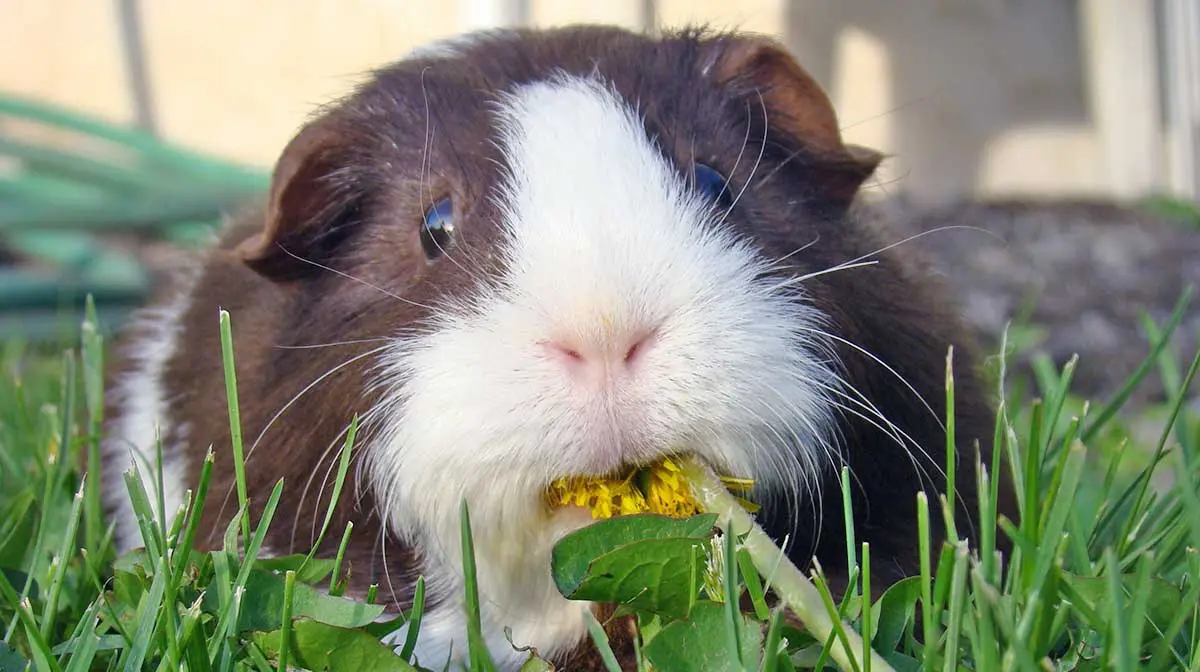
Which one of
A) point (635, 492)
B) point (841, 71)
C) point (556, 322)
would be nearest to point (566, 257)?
point (556, 322)

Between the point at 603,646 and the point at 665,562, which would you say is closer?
the point at 603,646

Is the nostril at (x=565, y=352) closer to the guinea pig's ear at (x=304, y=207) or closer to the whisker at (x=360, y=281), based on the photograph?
the whisker at (x=360, y=281)

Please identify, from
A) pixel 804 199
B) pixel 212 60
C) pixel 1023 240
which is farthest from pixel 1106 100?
pixel 804 199

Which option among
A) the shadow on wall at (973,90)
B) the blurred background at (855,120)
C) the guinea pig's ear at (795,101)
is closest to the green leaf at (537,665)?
the guinea pig's ear at (795,101)

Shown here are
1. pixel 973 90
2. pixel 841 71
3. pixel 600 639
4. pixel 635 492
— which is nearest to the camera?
pixel 600 639

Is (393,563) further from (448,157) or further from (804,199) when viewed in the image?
(804,199)

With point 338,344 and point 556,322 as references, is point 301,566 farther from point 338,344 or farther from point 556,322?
point 556,322

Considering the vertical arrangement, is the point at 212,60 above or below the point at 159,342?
above
